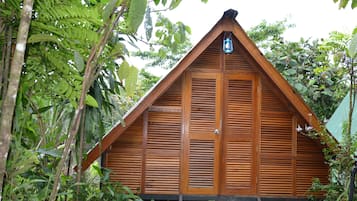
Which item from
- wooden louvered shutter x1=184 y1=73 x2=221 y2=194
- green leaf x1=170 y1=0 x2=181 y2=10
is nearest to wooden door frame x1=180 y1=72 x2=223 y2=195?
wooden louvered shutter x1=184 y1=73 x2=221 y2=194

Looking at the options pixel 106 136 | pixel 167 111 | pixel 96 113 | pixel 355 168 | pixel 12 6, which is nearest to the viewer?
pixel 12 6

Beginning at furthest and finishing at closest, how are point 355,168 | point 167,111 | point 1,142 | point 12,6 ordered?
point 167,111
point 355,168
point 12,6
point 1,142

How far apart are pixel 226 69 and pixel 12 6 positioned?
12.5ft

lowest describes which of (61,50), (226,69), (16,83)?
(16,83)

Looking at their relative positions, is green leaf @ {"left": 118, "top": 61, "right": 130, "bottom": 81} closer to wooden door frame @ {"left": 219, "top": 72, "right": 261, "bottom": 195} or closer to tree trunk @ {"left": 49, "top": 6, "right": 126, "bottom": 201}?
tree trunk @ {"left": 49, "top": 6, "right": 126, "bottom": 201}

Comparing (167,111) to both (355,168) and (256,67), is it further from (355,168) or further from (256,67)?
(355,168)

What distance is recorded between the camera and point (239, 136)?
5.03m

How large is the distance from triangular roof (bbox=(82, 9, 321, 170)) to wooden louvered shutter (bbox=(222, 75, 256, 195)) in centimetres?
37

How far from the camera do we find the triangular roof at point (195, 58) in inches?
177

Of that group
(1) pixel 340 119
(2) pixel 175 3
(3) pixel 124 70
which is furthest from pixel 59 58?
(1) pixel 340 119

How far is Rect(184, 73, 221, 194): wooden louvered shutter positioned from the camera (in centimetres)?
493

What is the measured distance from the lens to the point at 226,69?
5027 millimetres

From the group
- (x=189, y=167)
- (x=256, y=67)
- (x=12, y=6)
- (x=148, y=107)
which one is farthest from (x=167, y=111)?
(x=12, y=6)

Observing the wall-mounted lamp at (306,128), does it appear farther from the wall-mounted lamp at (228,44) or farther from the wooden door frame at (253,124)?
the wall-mounted lamp at (228,44)
